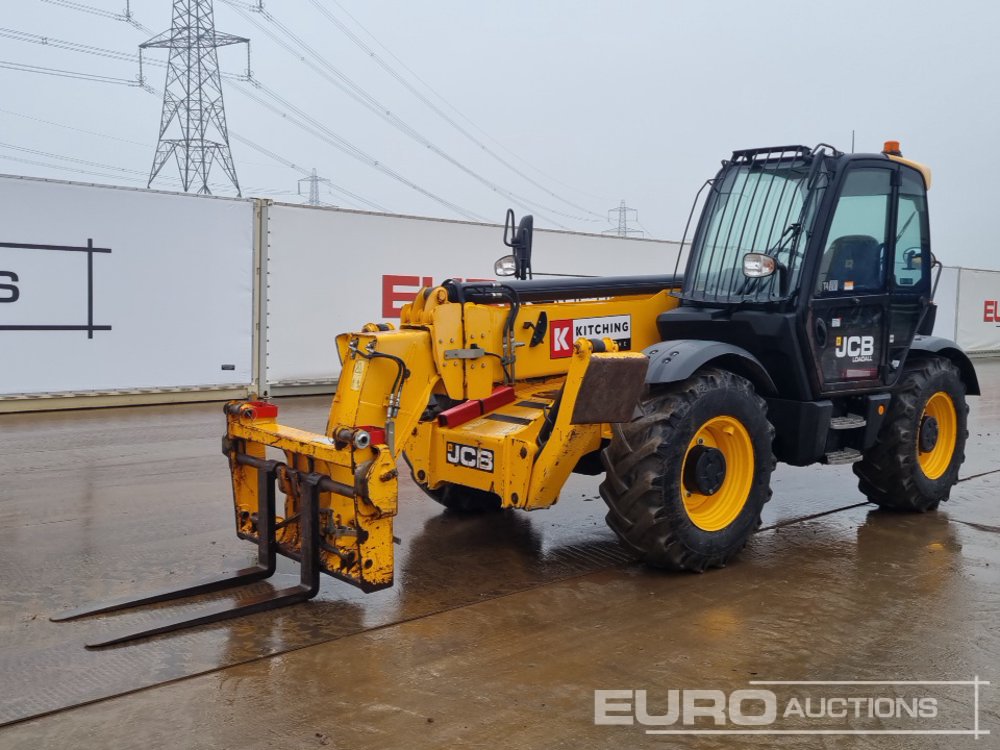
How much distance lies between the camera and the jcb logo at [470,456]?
528cm

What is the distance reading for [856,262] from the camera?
20.1 feet

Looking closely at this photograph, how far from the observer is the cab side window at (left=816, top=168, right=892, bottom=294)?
5926mm

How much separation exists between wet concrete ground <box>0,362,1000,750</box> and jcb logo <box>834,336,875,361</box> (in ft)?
3.84

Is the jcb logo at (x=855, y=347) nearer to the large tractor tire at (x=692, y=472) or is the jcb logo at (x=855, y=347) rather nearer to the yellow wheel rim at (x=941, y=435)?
the large tractor tire at (x=692, y=472)

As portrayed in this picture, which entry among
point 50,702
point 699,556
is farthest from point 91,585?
point 699,556

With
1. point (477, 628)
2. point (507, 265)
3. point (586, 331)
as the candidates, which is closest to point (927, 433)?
point (586, 331)

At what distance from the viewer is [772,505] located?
7.04m

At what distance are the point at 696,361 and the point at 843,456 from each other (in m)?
1.53

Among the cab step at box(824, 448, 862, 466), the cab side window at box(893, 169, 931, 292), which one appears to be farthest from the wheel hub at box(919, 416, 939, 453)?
the cab side window at box(893, 169, 931, 292)

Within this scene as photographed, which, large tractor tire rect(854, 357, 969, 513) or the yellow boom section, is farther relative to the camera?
large tractor tire rect(854, 357, 969, 513)

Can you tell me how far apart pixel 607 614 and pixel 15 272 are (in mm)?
8849

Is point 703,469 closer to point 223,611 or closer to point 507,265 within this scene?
point 507,265

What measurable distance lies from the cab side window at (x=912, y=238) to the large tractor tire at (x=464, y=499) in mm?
3076

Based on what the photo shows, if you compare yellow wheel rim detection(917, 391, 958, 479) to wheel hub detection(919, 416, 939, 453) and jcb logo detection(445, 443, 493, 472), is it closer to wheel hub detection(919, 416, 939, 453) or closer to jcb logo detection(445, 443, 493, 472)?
wheel hub detection(919, 416, 939, 453)
